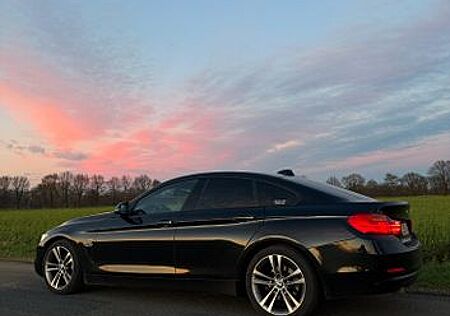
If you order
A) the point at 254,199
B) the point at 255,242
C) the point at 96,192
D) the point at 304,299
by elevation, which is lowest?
the point at 304,299

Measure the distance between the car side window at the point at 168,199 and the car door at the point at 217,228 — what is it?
0.19 metres

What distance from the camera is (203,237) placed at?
647cm

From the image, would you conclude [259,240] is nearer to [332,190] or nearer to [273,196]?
[273,196]

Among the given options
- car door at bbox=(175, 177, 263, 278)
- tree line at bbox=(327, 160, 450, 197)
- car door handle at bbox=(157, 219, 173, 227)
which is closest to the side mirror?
car door handle at bbox=(157, 219, 173, 227)

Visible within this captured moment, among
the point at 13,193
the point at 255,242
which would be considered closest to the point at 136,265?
the point at 255,242

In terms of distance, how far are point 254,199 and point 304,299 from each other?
3.90 feet

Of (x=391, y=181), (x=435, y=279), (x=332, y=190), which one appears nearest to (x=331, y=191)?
(x=332, y=190)

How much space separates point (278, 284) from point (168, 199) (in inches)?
69.6

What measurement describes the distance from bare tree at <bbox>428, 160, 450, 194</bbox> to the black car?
350 feet

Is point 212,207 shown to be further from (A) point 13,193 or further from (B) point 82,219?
(A) point 13,193

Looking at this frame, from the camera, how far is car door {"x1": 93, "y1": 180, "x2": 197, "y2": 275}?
6773 millimetres

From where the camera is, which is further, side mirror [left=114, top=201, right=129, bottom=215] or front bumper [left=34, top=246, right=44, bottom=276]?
front bumper [left=34, top=246, right=44, bottom=276]

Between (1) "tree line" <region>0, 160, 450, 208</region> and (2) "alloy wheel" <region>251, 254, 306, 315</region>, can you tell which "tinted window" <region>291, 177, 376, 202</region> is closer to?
(2) "alloy wheel" <region>251, 254, 306, 315</region>

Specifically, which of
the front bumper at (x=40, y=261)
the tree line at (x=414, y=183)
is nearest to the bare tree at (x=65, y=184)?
the tree line at (x=414, y=183)
